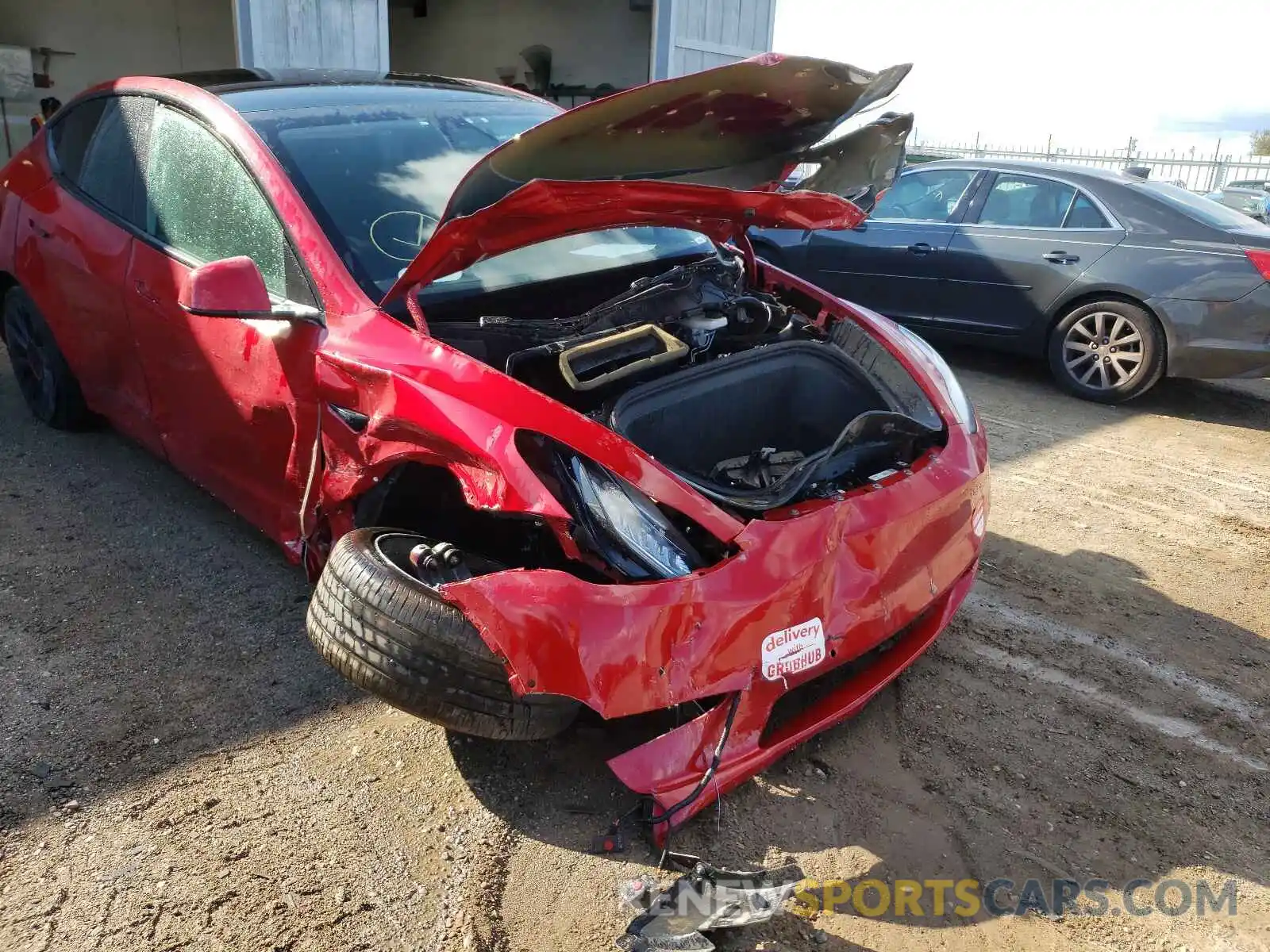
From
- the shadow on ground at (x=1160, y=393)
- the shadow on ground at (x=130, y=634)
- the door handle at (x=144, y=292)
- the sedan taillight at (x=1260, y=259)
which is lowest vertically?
the shadow on ground at (x=130, y=634)

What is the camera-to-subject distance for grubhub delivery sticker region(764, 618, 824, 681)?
2051 millimetres

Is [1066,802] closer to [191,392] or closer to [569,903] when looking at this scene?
[569,903]

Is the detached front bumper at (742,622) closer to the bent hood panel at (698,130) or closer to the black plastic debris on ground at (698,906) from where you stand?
the black plastic debris on ground at (698,906)

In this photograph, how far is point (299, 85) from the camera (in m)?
3.30

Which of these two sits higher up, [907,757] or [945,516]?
[945,516]

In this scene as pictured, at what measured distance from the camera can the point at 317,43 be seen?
7.56m

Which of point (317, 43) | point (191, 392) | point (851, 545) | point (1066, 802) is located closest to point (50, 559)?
point (191, 392)

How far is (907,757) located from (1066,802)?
1.27 ft

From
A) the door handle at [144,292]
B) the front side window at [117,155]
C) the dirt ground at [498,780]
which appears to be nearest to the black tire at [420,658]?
the dirt ground at [498,780]

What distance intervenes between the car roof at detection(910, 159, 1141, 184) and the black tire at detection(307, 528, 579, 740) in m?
5.59

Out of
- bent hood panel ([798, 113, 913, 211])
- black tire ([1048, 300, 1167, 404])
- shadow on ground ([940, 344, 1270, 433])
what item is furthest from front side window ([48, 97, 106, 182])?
black tire ([1048, 300, 1167, 404])

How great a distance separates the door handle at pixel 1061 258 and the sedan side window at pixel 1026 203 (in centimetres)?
22

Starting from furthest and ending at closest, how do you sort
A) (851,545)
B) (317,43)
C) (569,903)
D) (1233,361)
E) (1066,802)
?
(317,43)
(1233,361)
(1066,802)
(851,545)
(569,903)

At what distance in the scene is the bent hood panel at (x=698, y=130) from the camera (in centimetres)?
231
